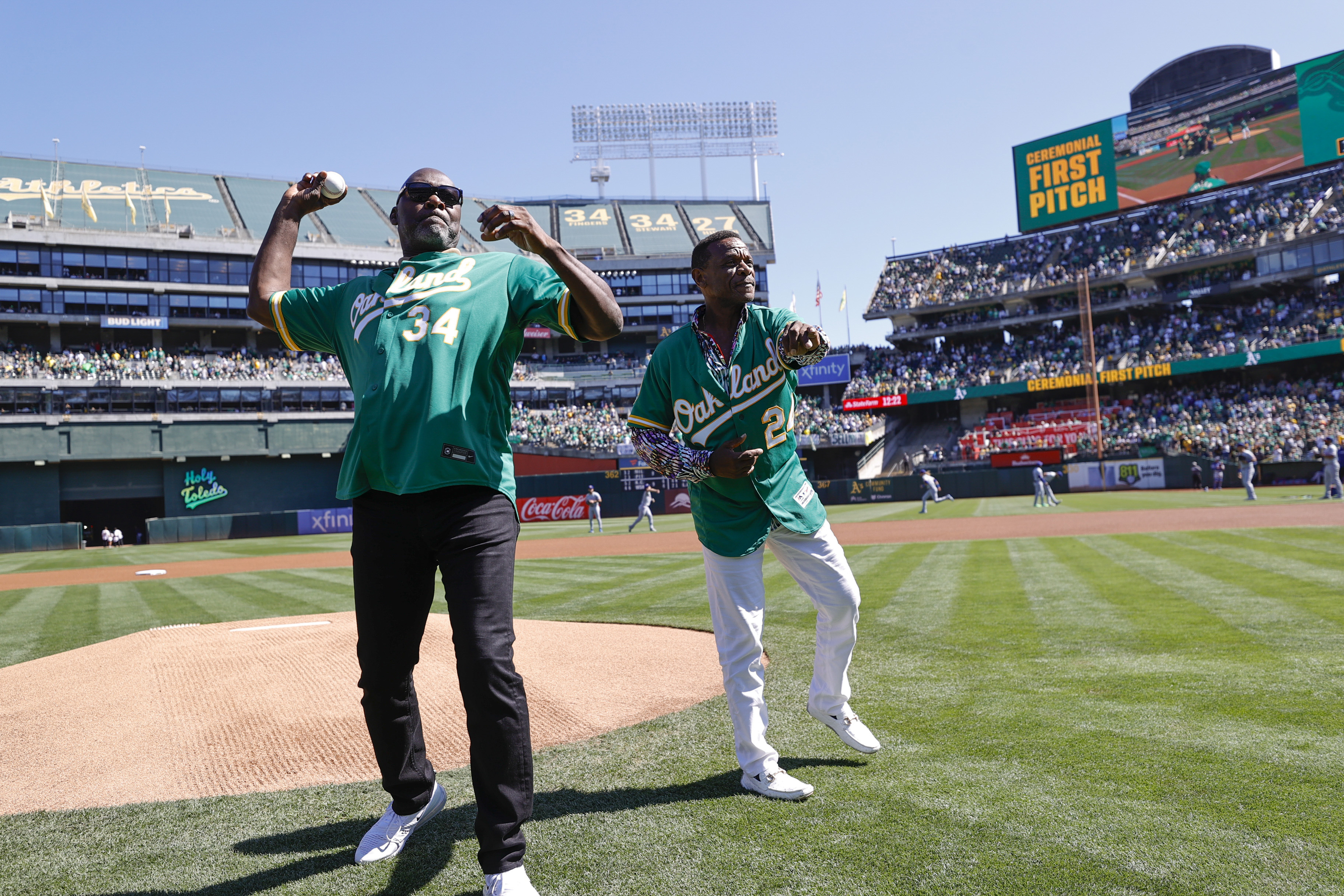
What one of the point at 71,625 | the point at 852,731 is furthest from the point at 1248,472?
the point at 71,625

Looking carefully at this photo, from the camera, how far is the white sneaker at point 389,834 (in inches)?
112

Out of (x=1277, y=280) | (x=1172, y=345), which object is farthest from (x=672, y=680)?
(x=1277, y=280)

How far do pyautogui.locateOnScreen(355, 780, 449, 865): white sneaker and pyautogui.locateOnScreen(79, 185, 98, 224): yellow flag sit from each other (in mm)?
A: 55345

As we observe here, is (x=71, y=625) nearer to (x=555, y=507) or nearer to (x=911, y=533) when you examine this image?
(x=911, y=533)

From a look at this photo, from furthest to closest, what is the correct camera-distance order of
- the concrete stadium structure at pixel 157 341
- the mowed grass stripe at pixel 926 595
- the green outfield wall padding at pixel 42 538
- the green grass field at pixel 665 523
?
1. the concrete stadium structure at pixel 157 341
2. the green outfield wall padding at pixel 42 538
3. the green grass field at pixel 665 523
4. the mowed grass stripe at pixel 926 595

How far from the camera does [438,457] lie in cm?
265

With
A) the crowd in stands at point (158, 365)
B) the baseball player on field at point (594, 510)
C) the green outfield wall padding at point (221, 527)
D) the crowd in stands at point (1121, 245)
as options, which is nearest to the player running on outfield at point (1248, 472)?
the baseball player on field at point (594, 510)

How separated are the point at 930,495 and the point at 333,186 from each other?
32435 millimetres

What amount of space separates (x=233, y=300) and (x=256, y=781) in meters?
50.4

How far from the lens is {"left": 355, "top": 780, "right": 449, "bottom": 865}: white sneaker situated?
2850 mm

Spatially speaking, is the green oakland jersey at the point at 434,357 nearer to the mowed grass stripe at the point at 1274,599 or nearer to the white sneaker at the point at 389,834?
the white sneaker at the point at 389,834

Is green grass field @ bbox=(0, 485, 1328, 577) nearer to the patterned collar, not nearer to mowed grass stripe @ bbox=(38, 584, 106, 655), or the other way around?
mowed grass stripe @ bbox=(38, 584, 106, 655)

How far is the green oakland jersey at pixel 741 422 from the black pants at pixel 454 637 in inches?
39.0

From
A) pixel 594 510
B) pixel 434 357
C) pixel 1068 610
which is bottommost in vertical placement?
pixel 1068 610
